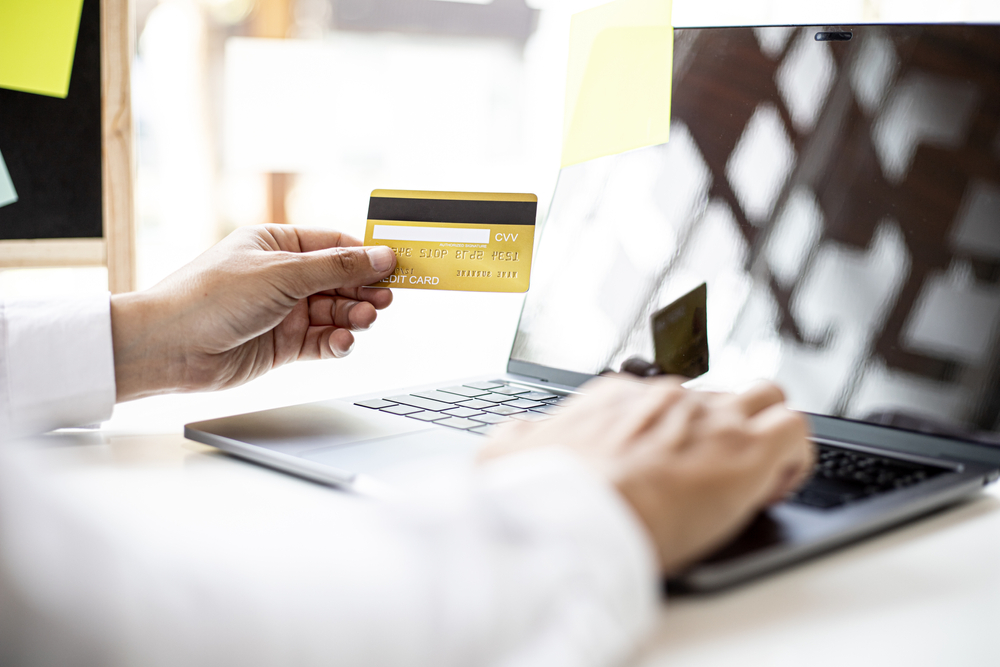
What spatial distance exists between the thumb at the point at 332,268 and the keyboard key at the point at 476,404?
0.45ft

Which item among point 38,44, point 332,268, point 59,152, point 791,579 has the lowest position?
point 791,579

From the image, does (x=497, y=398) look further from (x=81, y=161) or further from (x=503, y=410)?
(x=81, y=161)

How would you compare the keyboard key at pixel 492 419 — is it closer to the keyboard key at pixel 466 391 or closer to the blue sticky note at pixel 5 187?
the keyboard key at pixel 466 391

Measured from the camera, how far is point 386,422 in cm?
58

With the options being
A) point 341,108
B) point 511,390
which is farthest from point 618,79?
point 341,108

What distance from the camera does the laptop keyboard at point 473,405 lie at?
58 cm

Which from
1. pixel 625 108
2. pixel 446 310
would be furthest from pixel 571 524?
pixel 446 310

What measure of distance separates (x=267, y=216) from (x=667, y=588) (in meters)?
3.41

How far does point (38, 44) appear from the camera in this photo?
89 cm

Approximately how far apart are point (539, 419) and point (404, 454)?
0.40 feet

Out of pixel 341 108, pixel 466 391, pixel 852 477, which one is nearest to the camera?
pixel 852 477

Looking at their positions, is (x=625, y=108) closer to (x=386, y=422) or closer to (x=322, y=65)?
(x=386, y=422)

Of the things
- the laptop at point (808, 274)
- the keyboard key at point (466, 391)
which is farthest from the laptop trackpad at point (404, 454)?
the keyboard key at point (466, 391)

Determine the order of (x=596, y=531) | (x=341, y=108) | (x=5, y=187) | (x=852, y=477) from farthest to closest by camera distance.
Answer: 1. (x=341, y=108)
2. (x=5, y=187)
3. (x=852, y=477)
4. (x=596, y=531)
